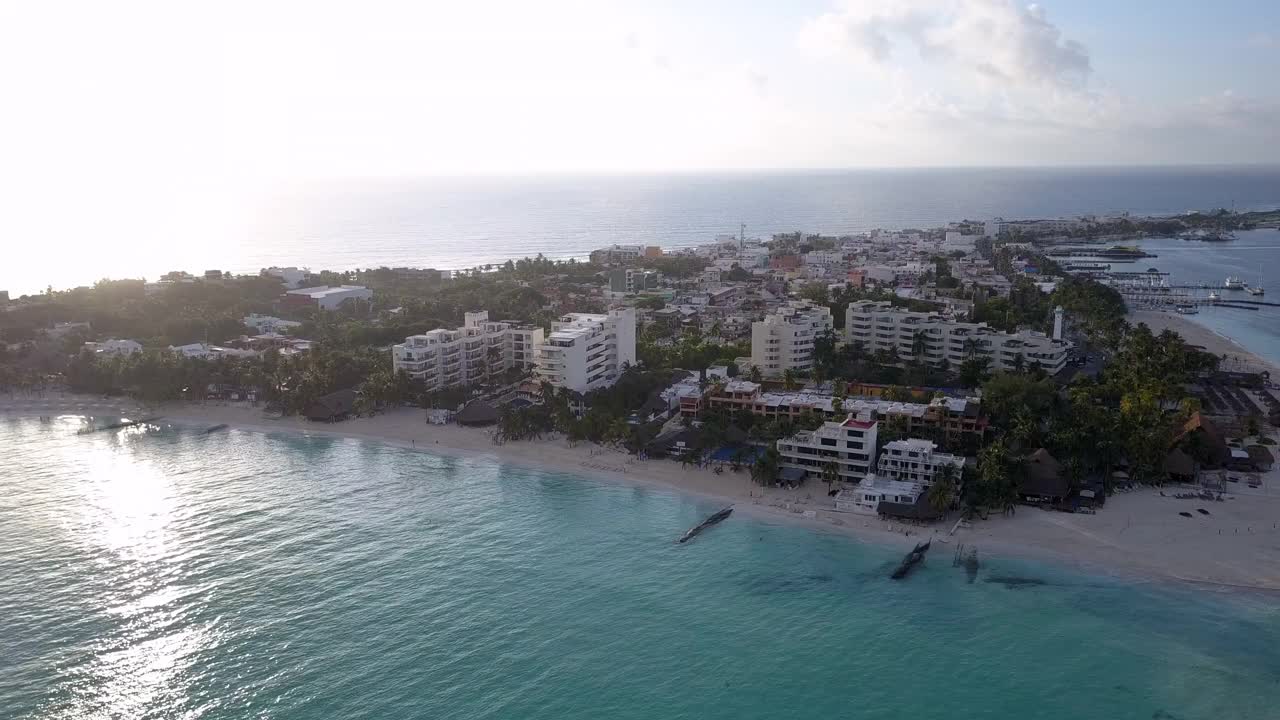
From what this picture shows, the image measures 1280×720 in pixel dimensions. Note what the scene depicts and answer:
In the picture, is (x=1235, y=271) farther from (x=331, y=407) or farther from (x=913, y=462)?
(x=331, y=407)

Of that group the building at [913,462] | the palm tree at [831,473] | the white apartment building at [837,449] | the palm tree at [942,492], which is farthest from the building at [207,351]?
the palm tree at [942,492]

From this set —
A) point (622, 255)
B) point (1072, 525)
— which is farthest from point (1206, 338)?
point (622, 255)

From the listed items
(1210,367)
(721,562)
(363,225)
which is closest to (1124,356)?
(1210,367)

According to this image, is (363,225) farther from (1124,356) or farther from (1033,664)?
(1033,664)

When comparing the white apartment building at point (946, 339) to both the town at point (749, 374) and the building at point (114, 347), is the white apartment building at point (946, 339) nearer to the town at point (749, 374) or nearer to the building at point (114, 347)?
the town at point (749, 374)

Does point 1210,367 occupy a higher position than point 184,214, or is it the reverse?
point 184,214

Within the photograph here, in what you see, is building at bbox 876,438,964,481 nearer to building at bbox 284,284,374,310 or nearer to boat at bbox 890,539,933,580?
boat at bbox 890,539,933,580
